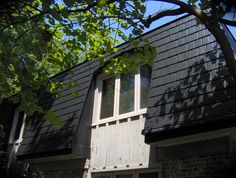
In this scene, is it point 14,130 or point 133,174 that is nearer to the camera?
point 133,174

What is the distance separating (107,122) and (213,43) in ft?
13.0

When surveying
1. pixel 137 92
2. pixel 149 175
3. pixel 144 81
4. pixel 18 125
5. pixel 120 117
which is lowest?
pixel 149 175

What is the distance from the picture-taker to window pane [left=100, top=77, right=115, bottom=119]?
34.9 feet

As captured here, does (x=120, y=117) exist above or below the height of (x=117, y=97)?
below

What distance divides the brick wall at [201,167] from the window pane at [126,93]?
2.47 m

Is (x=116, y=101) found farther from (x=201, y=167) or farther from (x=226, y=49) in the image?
(x=226, y=49)

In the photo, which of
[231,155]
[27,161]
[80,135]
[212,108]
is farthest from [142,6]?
[27,161]

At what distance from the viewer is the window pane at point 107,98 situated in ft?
34.9

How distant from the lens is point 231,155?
6.84 metres

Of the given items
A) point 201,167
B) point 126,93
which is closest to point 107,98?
point 126,93

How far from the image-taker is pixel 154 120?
8.02m

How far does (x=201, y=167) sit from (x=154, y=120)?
1.54 meters

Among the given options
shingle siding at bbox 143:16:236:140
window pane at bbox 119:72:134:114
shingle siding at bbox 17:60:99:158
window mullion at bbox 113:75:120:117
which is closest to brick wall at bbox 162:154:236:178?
shingle siding at bbox 143:16:236:140

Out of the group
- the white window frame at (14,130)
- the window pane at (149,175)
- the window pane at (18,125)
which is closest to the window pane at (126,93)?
the window pane at (149,175)
